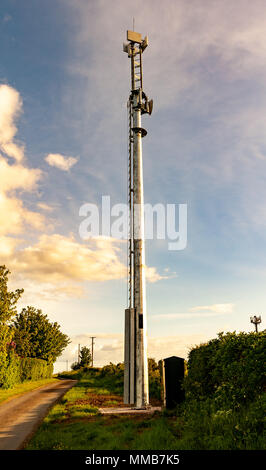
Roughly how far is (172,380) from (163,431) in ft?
15.9

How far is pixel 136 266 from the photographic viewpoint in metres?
16.4

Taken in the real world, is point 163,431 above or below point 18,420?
above

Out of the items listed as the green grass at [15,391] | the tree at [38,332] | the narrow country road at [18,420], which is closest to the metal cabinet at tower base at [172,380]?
the narrow country road at [18,420]

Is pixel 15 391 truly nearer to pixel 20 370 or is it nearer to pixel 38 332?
pixel 20 370

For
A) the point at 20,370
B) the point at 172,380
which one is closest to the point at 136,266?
the point at 172,380

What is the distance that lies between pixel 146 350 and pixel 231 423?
7.90 metres

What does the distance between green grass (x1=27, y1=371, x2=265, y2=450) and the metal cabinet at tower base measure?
934 millimetres

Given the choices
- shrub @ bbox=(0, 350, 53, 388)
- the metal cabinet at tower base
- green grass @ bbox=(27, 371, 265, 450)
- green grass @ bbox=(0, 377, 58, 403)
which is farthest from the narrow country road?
shrub @ bbox=(0, 350, 53, 388)

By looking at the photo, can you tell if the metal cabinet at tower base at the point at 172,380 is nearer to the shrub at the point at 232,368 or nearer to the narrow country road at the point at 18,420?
the shrub at the point at 232,368

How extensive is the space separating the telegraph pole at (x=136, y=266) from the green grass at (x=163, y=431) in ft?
6.53

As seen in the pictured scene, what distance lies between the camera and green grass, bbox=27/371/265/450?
7.47 m

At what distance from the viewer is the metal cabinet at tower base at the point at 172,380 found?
13.9m

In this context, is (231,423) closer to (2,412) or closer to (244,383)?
(244,383)

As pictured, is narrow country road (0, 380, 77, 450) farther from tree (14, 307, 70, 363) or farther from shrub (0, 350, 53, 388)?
tree (14, 307, 70, 363)
